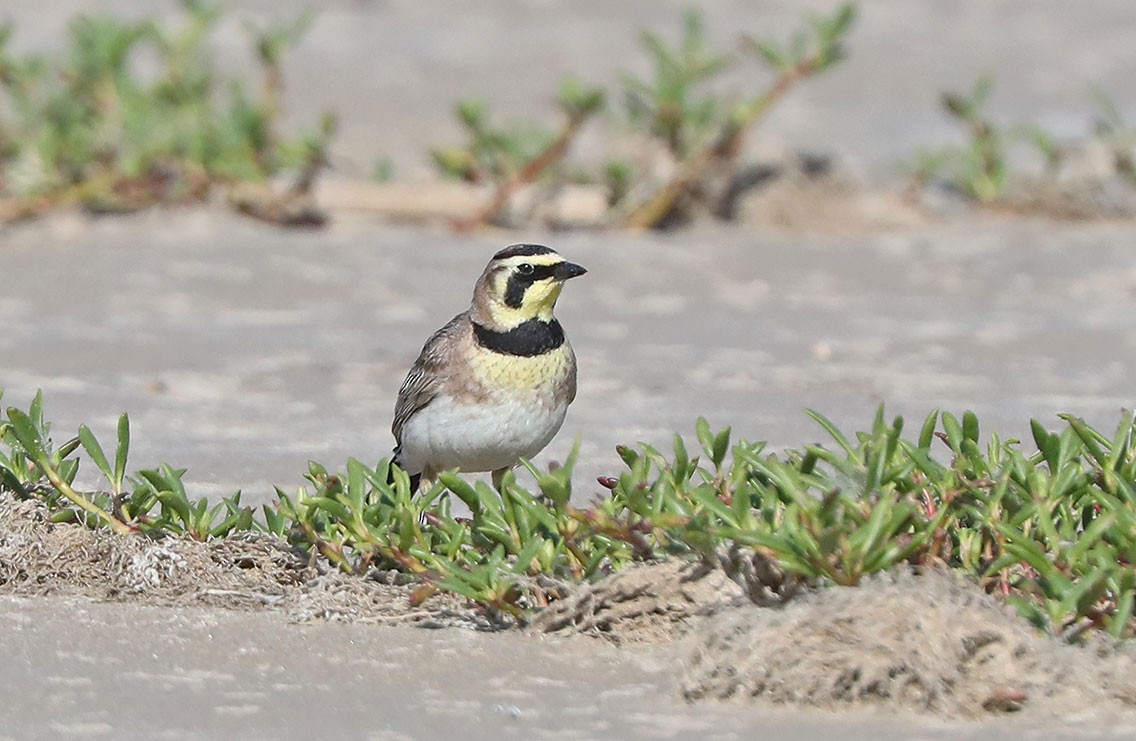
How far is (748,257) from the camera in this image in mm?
9383

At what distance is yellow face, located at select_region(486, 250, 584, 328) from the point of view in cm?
582

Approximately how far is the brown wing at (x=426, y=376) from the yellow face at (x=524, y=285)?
18cm

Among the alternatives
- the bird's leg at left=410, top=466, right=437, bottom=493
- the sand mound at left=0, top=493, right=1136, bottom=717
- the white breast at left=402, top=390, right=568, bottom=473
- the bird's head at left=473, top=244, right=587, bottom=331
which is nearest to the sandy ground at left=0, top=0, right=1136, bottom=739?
the sand mound at left=0, top=493, right=1136, bottom=717

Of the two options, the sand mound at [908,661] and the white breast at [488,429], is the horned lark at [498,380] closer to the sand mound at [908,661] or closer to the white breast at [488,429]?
the white breast at [488,429]

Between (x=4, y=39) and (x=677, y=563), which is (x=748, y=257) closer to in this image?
(x=4, y=39)

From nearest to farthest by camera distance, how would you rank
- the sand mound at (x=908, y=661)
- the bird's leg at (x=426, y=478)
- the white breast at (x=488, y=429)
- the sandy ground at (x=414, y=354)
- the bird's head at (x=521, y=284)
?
the sand mound at (x=908, y=661), the sandy ground at (x=414, y=354), the white breast at (x=488, y=429), the bird's head at (x=521, y=284), the bird's leg at (x=426, y=478)

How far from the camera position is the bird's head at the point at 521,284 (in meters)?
5.82

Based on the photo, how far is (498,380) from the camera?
5.72 m

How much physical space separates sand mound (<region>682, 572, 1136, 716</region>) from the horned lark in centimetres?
184

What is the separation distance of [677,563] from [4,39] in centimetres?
680

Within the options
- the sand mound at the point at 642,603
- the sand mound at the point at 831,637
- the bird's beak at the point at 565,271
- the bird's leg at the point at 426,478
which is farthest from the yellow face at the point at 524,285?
the sand mound at the point at 642,603

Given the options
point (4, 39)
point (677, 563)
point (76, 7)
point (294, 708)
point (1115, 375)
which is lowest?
point (294, 708)

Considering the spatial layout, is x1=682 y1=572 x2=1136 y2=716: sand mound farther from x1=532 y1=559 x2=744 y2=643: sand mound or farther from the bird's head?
the bird's head

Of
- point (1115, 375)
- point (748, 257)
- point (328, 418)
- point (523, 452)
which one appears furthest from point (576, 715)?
point (748, 257)
